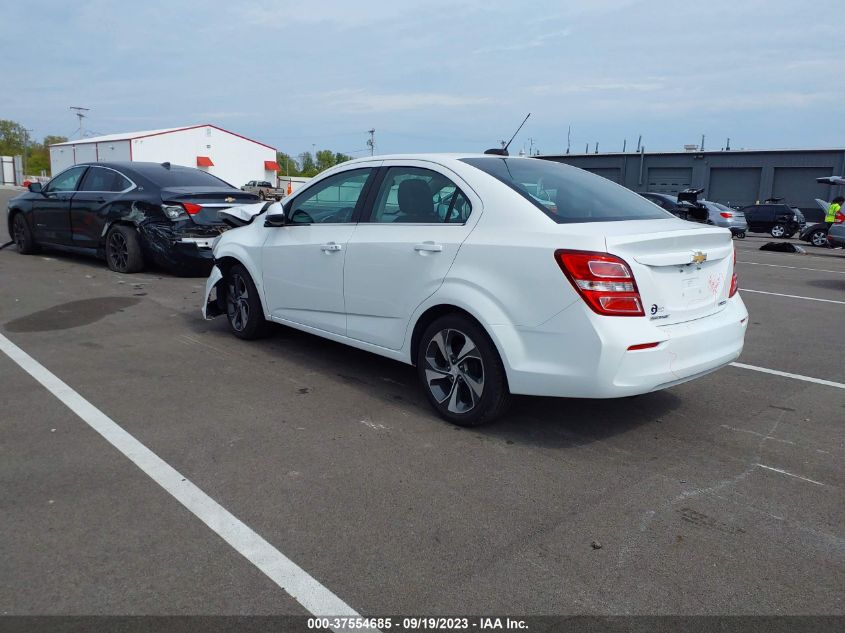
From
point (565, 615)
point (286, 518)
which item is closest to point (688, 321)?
point (565, 615)

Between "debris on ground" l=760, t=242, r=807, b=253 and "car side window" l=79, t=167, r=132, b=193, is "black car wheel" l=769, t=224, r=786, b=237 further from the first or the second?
"car side window" l=79, t=167, r=132, b=193

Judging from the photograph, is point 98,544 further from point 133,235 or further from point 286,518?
point 133,235

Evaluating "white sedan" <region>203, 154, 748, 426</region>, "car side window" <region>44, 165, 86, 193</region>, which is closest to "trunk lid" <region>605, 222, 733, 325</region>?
"white sedan" <region>203, 154, 748, 426</region>

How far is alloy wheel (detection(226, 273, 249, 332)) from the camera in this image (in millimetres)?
6207

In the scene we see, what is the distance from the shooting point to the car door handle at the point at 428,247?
166 inches

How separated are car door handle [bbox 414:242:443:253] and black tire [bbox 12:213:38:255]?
9612 millimetres

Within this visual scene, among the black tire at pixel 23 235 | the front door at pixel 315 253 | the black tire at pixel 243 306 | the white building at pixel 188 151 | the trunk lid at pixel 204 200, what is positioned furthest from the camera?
the white building at pixel 188 151

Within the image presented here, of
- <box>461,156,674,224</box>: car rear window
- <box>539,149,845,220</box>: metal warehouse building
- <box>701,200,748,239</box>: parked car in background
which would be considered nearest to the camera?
<box>461,156,674,224</box>: car rear window

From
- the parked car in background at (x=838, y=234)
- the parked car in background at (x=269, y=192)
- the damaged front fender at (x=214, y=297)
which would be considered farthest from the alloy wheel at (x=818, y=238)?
the damaged front fender at (x=214, y=297)

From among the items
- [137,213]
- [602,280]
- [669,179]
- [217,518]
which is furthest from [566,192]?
[669,179]

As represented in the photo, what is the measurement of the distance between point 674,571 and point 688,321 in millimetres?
1608

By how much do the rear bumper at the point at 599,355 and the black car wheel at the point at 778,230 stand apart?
86.9 ft

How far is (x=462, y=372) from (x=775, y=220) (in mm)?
27141

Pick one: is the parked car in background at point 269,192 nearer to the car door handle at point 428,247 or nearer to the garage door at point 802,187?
the car door handle at point 428,247
